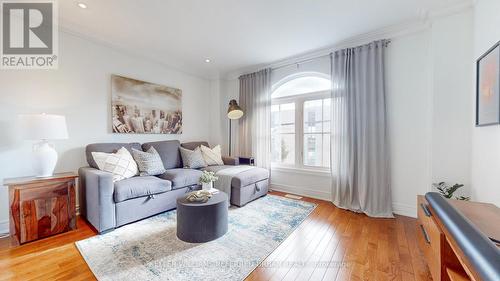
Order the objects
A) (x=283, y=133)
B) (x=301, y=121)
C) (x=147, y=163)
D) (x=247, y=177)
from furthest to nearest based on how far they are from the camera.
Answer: (x=283, y=133) < (x=301, y=121) < (x=247, y=177) < (x=147, y=163)

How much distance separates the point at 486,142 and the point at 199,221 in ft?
8.72

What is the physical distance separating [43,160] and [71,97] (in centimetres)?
95

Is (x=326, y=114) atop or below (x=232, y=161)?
atop

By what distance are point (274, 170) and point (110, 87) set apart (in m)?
3.10

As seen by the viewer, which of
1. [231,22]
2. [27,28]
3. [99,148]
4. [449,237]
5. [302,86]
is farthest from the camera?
[302,86]

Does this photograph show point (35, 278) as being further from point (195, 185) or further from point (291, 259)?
point (291, 259)

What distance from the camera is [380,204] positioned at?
2.67 metres

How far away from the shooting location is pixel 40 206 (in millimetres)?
2021

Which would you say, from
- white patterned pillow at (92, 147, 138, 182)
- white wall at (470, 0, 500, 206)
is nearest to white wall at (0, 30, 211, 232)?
white patterned pillow at (92, 147, 138, 182)

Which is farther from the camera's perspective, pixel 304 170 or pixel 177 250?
pixel 304 170

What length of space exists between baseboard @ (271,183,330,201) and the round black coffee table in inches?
77.8

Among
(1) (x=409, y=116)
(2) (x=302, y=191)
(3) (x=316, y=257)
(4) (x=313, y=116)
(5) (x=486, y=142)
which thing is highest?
(4) (x=313, y=116)

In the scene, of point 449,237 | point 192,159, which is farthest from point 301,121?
point 449,237

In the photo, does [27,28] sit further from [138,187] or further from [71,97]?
[138,187]
